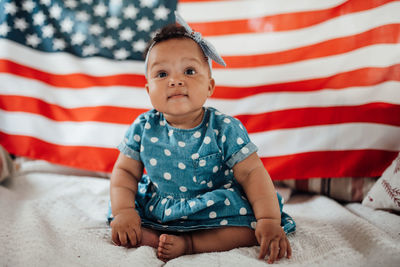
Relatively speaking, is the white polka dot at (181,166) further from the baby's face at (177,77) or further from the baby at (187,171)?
the baby's face at (177,77)

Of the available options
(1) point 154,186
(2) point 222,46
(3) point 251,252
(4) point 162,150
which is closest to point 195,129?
(4) point 162,150

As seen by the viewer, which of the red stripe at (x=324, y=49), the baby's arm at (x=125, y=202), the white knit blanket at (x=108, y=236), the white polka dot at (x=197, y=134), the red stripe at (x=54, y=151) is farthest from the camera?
Answer: the red stripe at (x=54, y=151)

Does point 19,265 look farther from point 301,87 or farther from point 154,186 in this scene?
→ point 301,87

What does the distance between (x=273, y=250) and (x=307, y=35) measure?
0.90m

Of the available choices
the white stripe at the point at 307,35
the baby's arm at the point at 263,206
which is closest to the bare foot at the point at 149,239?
the baby's arm at the point at 263,206

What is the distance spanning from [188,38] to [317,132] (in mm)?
655

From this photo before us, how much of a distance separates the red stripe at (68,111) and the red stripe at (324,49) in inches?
17.9

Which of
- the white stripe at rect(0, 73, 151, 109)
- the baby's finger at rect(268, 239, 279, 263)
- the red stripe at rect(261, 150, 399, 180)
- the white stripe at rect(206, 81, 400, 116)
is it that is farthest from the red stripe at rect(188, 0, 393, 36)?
the baby's finger at rect(268, 239, 279, 263)

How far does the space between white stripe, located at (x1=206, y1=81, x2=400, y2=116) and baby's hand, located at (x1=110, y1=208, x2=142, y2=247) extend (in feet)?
2.16

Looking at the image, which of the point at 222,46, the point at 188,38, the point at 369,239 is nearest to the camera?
the point at 369,239

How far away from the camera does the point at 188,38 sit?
93 cm

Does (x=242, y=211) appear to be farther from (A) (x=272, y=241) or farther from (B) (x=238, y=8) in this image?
(B) (x=238, y=8)

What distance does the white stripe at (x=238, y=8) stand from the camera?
1296mm

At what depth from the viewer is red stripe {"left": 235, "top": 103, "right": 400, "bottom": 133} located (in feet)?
3.81
